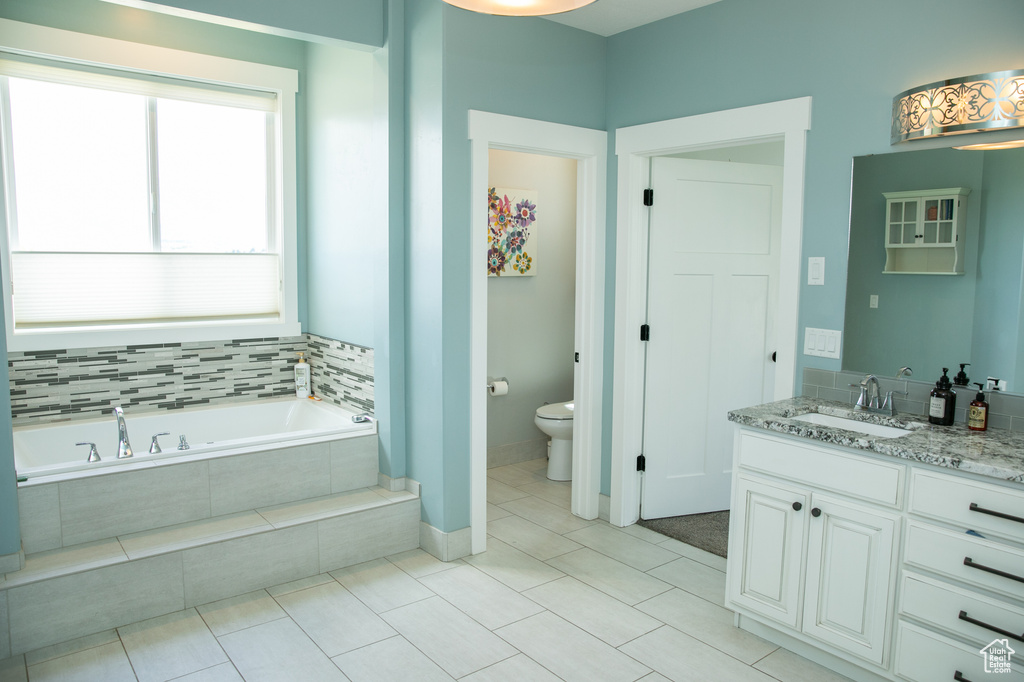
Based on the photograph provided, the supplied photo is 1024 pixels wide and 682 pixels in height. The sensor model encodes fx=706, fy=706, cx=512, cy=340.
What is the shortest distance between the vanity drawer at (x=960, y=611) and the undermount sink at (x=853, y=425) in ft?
1.73

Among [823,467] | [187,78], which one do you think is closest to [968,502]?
[823,467]

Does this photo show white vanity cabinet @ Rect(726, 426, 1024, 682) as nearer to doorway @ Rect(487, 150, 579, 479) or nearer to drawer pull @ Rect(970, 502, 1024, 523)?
drawer pull @ Rect(970, 502, 1024, 523)

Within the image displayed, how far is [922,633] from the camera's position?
2.21 meters

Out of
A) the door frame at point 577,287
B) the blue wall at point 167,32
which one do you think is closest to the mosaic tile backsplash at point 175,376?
the blue wall at point 167,32

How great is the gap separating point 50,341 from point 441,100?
92.7 inches

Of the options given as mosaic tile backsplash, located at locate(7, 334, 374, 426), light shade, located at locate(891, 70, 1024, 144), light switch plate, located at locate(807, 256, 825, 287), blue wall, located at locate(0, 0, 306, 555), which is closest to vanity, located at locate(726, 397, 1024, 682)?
light switch plate, located at locate(807, 256, 825, 287)

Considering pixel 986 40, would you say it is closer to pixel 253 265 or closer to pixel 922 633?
pixel 922 633

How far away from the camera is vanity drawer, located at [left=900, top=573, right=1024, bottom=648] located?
203cm

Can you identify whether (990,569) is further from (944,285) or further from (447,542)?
(447,542)

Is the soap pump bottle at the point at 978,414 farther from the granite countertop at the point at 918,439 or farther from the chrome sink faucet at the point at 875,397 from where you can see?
the chrome sink faucet at the point at 875,397

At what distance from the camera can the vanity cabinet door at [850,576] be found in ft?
7.52

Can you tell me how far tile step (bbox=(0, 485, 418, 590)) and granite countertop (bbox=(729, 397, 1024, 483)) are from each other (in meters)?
1.83

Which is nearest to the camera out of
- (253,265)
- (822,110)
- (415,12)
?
(822,110)

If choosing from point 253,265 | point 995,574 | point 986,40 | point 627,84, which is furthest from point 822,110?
point 253,265
